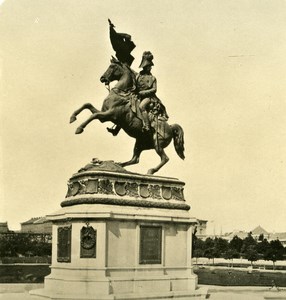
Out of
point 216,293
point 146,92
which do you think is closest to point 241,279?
point 216,293

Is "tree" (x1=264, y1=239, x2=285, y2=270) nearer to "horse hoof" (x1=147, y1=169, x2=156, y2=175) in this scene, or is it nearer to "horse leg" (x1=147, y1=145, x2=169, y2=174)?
"horse leg" (x1=147, y1=145, x2=169, y2=174)

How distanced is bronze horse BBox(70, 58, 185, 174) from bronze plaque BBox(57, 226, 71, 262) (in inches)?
118

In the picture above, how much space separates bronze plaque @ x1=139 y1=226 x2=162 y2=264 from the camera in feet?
56.2

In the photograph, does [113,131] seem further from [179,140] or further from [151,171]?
[179,140]

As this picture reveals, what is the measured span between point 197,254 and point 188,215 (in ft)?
207

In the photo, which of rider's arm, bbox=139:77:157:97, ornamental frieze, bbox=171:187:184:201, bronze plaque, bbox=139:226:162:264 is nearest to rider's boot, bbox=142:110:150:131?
rider's arm, bbox=139:77:157:97

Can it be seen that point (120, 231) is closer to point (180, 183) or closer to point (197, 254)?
point (180, 183)

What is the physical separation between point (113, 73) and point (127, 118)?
1521mm

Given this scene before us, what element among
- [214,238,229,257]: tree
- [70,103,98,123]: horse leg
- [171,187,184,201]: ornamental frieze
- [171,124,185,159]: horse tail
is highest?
[70,103,98,123]: horse leg

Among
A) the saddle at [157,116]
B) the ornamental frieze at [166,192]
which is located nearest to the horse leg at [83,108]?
the saddle at [157,116]

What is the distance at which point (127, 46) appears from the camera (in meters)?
18.8

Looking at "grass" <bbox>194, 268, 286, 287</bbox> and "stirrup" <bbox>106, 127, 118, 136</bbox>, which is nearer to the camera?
"stirrup" <bbox>106, 127, 118, 136</bbox>

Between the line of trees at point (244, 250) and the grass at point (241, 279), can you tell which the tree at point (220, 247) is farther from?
the grass at point (241, 279)

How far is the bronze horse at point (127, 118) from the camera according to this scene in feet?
58.8
